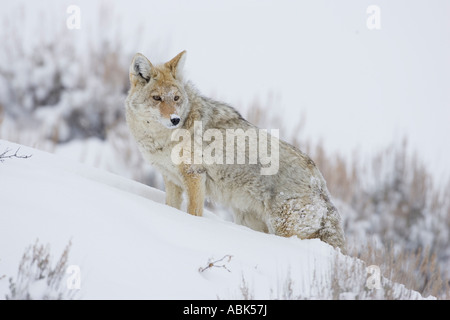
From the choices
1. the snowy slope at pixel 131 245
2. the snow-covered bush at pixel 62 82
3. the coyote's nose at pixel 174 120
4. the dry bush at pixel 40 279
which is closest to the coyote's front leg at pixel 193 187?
the coyote's nose at pixel 174 120

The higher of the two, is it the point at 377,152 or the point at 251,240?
the point at 377,152

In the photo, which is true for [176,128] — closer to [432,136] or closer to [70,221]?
[70,221]

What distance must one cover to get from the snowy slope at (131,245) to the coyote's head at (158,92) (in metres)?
1.16

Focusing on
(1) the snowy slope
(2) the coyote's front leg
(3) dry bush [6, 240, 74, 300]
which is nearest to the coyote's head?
(2) the coyote's front leg

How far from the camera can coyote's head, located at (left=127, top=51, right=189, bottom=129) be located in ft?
17.3

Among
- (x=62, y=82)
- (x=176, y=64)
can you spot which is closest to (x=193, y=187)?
(x=176, y=64)

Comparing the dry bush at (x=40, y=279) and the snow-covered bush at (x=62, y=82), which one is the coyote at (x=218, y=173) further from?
the snow-covered bush at (x=62, y=82)

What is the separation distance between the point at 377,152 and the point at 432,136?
3.56 meters

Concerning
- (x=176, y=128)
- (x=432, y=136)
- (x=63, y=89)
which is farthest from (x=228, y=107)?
(x=432, y=136)

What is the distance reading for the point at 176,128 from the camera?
5.38m

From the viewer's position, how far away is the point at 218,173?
18.0ft

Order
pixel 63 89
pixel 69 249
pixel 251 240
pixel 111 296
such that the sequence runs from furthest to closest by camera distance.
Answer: pixel 63 89
pixel 251 240
pixel 69 249
pixel 111 296

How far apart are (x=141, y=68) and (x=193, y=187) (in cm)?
149

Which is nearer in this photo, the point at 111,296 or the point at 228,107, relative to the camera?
the point at 111,296
